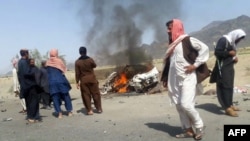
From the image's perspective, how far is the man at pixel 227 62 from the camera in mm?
8680

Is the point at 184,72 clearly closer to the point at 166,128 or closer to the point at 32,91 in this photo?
the point at 166,128

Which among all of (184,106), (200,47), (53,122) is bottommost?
(53,122)

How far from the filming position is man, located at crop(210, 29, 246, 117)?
8680 millimetres

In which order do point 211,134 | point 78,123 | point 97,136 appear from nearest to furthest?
1. point 211,134
2. point 97,136
3. point 78,123

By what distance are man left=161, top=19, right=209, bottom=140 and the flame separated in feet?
33.3

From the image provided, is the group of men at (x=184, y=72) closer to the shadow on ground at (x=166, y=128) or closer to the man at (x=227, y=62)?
the shadow on ground at (x=166, y=128)

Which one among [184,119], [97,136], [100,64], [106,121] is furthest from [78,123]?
[100,64]

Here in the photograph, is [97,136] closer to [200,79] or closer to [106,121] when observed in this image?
[106,121]

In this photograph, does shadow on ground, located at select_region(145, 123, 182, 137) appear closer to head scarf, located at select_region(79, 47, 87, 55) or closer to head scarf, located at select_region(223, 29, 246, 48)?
head scarf, located at select_region(223, 29, 246, 48)

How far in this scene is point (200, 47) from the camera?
6.69 m

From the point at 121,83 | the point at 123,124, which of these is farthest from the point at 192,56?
the point at 121,83

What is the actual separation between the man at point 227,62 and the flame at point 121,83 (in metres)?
8.41

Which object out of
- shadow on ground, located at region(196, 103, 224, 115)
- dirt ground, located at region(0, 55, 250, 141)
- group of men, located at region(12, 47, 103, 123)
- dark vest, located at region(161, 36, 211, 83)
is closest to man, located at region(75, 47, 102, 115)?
group of men, located at region(12, 47, 103, 123)

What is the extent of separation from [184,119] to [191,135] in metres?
0.29
